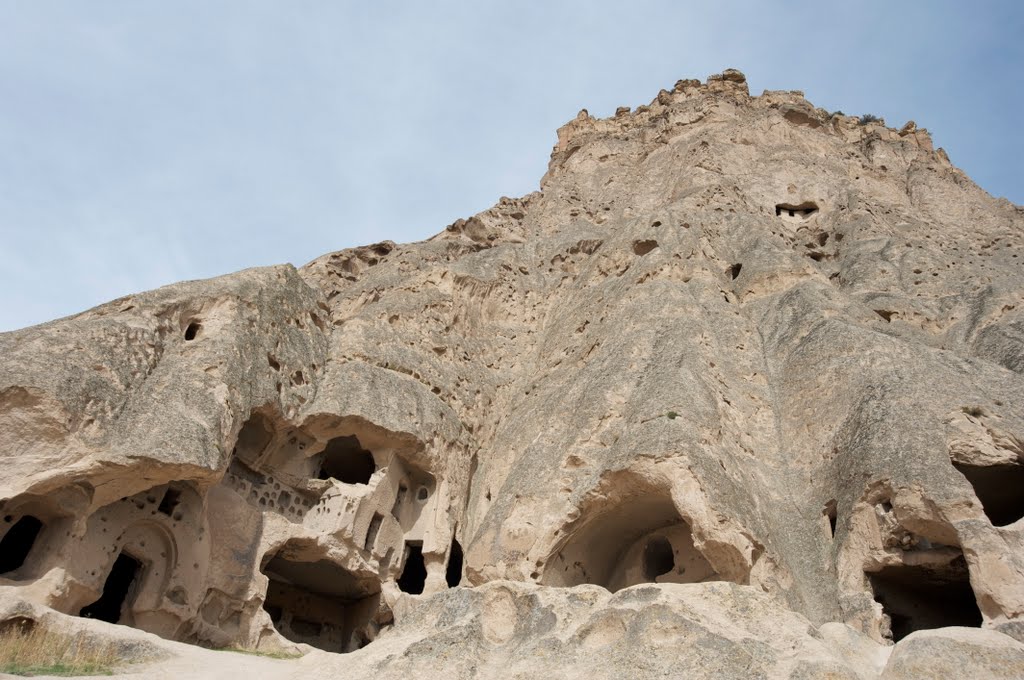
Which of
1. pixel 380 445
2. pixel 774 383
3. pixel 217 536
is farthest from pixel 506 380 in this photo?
pixel 217 536

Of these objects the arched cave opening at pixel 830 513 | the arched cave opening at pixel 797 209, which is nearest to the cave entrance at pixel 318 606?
the arched cave opening at pixel 830 513

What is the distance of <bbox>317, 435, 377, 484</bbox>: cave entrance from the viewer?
16.6 meters

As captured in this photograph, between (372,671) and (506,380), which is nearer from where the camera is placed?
(372,671)

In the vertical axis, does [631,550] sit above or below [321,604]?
above

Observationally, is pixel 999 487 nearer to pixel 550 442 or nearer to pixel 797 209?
pixel 550 442

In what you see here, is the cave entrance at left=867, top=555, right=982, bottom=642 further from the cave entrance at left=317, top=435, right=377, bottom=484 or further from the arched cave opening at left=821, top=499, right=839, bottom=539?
the cave entrance at left=317, top=435, right=377, bottom=484

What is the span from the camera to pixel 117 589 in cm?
1336

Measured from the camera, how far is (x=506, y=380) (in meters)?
18.7

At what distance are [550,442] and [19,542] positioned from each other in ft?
28.6

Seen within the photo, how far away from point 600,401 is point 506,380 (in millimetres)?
5098

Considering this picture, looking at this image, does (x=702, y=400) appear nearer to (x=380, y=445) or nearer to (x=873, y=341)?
(x=873, y=341)

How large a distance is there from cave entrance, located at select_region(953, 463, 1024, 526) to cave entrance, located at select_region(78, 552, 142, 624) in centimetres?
1306

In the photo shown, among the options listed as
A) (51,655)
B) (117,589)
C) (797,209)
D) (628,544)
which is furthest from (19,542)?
(797,209)

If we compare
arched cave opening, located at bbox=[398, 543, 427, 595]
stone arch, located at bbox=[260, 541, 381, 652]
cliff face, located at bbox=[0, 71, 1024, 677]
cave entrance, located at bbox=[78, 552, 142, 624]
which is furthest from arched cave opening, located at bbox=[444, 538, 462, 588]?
cave entrance, located at bbox=[78, 552, 142, 624]
